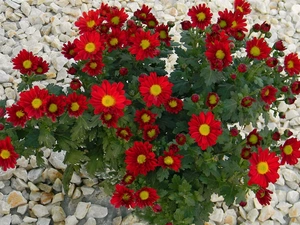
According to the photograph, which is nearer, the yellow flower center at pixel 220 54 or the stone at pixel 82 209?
the yellow flower center at pixel 220 54

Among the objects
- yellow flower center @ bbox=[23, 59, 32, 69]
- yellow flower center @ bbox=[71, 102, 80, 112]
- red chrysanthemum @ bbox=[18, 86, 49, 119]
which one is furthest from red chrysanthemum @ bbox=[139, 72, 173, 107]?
yellow flower center @ bbox=[23, 59, 32, 69]

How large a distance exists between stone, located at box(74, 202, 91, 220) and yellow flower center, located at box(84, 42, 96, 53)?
34.3 inches

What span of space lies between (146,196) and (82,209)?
27.5 inches

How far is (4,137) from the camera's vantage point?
69.0 inches

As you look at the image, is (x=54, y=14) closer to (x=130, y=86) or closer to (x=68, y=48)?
(x=68, y=48)

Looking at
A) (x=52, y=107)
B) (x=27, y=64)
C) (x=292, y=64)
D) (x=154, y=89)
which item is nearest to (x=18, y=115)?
(x=52, y=107)

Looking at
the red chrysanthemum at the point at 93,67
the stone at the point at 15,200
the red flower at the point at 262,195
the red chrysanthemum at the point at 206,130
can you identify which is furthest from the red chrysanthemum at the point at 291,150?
the stone at the point at 15,200

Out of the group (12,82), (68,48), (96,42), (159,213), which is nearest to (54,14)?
(12,82)

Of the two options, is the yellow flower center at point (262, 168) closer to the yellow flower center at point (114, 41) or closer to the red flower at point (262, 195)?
the red flower at point (262, 195)

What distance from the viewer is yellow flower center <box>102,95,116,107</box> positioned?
1596 millimetres

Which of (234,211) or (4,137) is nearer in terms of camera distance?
(4,137)

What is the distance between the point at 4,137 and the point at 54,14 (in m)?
1.62

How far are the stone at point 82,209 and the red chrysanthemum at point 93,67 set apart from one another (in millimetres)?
810

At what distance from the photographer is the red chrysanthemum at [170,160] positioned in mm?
1667
